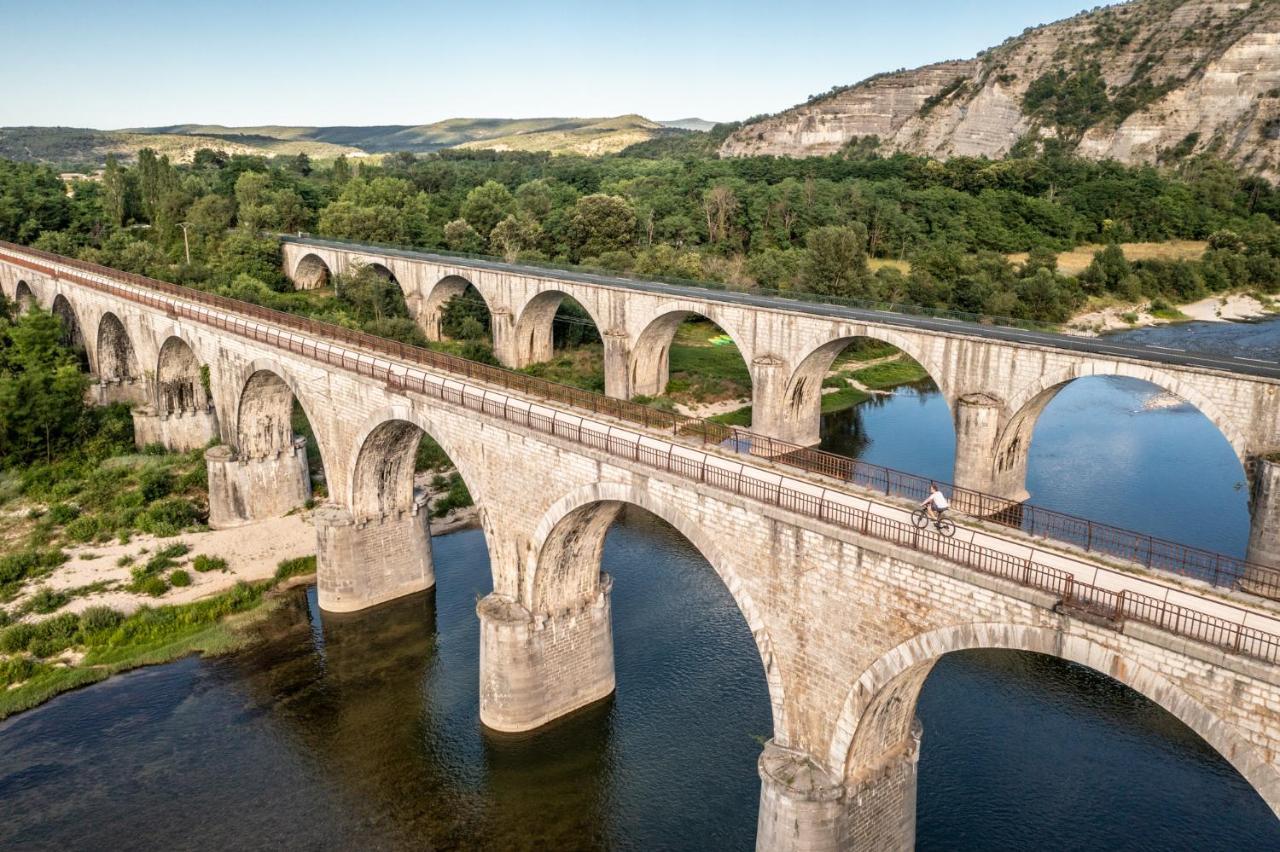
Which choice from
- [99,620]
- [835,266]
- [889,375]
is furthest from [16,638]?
[835,266]

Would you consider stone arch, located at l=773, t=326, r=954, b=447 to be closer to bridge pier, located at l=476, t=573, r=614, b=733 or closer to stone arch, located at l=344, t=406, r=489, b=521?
stone arch, located at l=344, t=406, r=489, b=521

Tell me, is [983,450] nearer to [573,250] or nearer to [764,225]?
[573,250]

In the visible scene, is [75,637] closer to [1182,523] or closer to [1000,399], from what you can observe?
[1000,399]

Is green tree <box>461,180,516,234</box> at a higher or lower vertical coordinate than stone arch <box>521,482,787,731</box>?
higher

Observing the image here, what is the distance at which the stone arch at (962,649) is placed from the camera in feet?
45.1

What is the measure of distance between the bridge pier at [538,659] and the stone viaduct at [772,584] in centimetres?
6

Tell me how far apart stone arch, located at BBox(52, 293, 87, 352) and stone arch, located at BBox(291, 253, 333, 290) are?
76.0ft

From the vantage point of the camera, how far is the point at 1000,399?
131ft

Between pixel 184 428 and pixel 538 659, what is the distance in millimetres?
32148

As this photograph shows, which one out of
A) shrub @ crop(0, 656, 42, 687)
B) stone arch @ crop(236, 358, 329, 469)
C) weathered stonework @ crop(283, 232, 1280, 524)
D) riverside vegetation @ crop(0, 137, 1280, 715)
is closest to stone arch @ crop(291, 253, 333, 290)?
riverside vegetation @ crop(0, 137, 1280, 715)

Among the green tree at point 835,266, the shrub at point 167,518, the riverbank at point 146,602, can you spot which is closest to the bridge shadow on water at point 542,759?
the riverbank at point 146,602

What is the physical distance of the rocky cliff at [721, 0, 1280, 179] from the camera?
113 meters

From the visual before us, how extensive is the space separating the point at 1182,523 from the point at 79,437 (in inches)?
2189

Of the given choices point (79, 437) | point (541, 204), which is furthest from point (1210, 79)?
point (79, 437)
